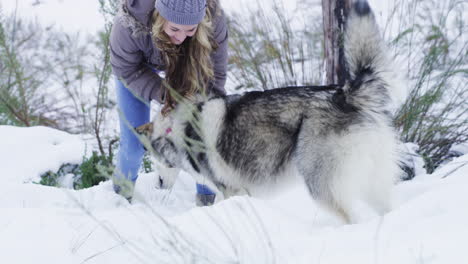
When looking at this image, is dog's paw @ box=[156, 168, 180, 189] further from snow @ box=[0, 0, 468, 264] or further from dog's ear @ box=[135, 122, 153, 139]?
dog's ear @ box=[135, 122, 153, 139]

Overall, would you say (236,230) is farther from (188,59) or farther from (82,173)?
(82,173)

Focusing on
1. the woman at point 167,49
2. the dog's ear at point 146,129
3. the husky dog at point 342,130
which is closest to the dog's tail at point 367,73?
the husky dog at point 342,130

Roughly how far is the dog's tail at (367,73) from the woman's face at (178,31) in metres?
0.79

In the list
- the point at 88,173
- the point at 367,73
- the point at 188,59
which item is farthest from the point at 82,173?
the point at 367,73

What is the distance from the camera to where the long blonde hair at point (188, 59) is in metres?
2.10

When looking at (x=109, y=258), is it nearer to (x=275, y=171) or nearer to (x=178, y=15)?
(x=275, y=171)

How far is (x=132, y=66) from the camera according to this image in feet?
7.70

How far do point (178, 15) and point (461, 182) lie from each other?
4.83 feet

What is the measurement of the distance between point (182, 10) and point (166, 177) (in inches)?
50.6

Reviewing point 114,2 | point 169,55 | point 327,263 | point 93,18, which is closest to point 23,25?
point 93,18

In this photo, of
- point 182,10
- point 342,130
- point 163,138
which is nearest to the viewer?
point 342,130

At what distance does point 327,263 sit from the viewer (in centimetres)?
115

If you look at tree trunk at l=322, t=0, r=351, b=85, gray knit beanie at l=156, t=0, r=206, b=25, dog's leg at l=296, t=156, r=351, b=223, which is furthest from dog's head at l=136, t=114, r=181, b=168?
tree trunk at l=322, t=0, r=351, b=85

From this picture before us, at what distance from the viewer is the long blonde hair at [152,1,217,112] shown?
210 centimetres
